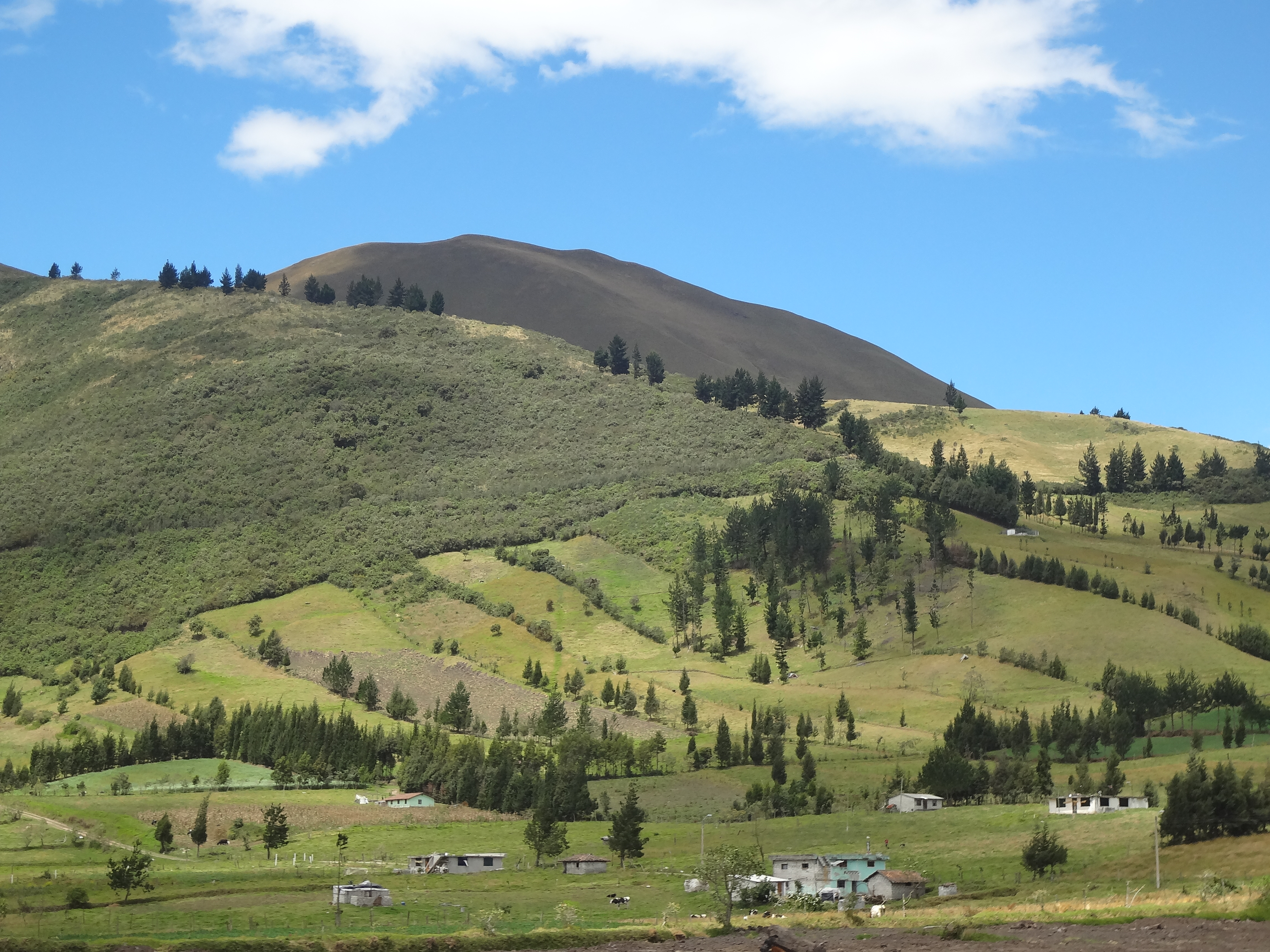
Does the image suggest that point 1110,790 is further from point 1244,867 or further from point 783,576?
point 783,576

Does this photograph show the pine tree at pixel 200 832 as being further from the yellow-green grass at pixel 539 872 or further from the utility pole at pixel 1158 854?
the utility pole at pixel 1158 854

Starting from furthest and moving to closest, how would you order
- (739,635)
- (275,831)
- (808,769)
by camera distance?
(739,635), (808,769), (275,831)

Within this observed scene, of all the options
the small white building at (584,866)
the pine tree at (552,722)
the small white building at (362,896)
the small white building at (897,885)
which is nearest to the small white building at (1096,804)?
the small white building at (897,885)

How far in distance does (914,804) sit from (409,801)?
41.5 meters

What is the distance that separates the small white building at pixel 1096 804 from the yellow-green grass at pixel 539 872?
6.88ft

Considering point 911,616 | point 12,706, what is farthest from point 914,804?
point 12,706

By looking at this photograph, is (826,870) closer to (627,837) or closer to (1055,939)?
(627,837)

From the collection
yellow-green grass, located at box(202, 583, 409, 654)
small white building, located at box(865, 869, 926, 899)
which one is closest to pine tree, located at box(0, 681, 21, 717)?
yellow-green grass, located at box(202, 583, 409, 654)

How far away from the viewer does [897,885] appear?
79812 mm

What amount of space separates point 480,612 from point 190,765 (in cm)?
6195

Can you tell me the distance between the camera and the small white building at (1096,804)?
99.5 m

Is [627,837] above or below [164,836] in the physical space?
above

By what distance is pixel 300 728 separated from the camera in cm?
13975

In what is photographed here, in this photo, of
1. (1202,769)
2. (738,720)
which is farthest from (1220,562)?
(1202,769)
